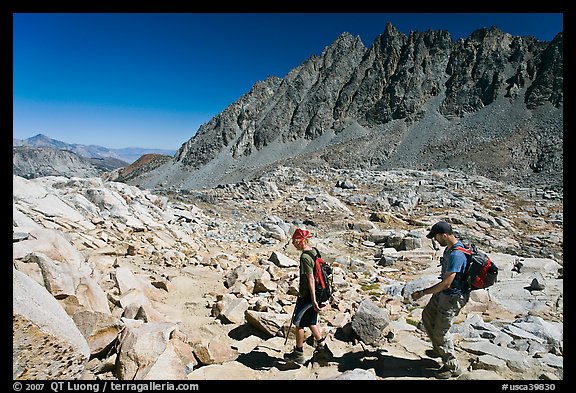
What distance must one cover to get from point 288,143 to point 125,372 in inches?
3378

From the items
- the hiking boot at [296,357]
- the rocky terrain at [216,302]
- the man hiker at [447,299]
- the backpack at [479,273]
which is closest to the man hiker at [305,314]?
the hiking boot at [296,357]

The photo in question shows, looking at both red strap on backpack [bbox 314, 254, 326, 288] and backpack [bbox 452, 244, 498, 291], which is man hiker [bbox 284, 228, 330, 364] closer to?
red strap on backpack [bbox 314, 254, 326, 288]

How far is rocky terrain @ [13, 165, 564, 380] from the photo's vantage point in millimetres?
4246

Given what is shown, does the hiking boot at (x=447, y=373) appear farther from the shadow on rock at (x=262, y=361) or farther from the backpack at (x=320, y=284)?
the shadow on rock at (x=262, y=361)

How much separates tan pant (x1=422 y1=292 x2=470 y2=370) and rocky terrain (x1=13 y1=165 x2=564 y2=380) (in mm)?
372

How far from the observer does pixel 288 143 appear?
290ft

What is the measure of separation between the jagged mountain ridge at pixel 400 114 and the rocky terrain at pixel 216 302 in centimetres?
5059

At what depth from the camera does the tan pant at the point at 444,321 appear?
14.2 ft

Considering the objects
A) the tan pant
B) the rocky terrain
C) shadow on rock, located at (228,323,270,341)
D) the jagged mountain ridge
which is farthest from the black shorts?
the jagged mountain ridge

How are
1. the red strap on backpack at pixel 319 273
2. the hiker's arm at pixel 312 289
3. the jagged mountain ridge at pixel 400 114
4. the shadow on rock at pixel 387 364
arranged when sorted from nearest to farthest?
the shadow on rock at pixel 387 364 < the hiker's arm at pixel 312 289 < the red strap on backpack at pixel 319 273 < the jagged mountain ridge at pixel 400 114

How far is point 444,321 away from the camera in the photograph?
172 inches

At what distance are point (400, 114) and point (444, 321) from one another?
85.7m
